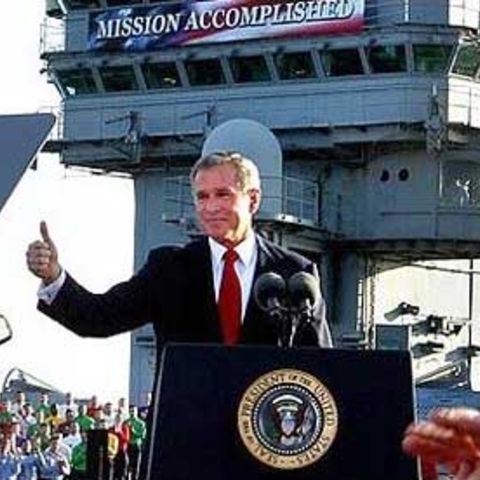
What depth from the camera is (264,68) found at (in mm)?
54250

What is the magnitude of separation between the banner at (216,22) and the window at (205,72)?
699mm

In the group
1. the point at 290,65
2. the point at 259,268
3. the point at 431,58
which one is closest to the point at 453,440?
the point at 259,268

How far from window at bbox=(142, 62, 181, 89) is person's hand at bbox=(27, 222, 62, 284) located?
1994 inches

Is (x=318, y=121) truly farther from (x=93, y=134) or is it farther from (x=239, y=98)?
(x=93, y=134)

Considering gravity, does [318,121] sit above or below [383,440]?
above

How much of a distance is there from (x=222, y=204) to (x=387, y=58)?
47777 millimetres

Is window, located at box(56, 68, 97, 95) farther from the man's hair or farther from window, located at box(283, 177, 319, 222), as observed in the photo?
the man's hair

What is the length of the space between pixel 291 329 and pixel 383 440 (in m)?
0.53

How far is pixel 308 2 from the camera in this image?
175 feet

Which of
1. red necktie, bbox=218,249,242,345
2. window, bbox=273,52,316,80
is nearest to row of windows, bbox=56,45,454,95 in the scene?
window, bbox=273,52,316,80

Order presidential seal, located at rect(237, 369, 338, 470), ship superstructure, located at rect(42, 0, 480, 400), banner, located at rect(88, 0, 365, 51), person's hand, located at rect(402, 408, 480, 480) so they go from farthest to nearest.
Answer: banner, located at rect(88, 0, 365, 51) < ship superstructure, located at rect(42, 0, 480, 400) < presidential seal, located at rect(237, 369, 338, 470) < person's hand, located at rect(402, 408, 480, 480)

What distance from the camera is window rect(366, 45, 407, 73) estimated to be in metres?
52.7

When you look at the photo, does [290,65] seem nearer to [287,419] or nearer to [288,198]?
[288,198]

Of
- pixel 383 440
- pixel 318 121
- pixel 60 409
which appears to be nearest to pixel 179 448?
pixel 383 440
